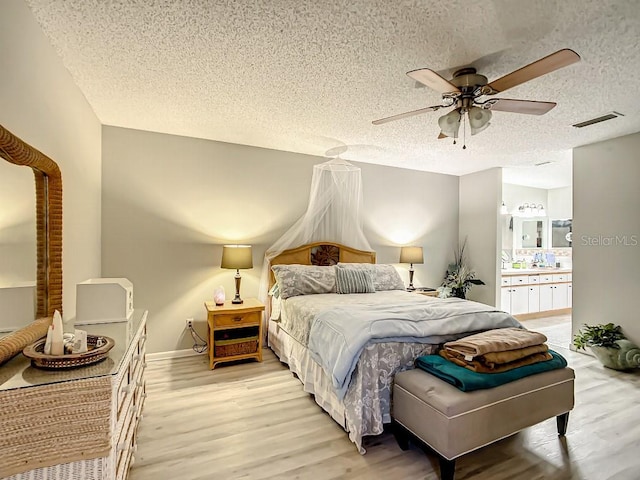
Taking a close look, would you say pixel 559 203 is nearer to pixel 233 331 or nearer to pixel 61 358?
pixel 233 331

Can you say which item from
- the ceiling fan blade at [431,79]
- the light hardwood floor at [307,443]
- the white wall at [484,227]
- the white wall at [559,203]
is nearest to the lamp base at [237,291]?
the light hardwood floor at [307,443]

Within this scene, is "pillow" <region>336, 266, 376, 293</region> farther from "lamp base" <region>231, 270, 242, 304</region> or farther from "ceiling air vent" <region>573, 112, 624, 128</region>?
"ceiling air vent" <region>573, 112, 624, 128</region>

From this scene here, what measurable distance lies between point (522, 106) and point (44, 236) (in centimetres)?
305

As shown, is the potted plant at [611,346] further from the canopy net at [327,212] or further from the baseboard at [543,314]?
the canopy net at [327,212]

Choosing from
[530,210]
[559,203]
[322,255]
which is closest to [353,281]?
[322,255]

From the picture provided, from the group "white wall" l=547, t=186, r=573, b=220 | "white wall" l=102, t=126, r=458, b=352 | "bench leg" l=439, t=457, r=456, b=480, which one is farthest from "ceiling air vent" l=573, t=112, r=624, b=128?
"white wall" l=547, t=186, r=573, b=220

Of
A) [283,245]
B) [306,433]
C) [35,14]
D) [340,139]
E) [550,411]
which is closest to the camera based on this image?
[35,14]

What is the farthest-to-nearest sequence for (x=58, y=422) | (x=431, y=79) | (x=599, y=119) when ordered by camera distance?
1. (x=599, y=119)
2. (x=431, y=79)
3. (x=58, y=422)

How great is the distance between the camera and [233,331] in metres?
3.61

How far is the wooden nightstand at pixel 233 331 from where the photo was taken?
11.1 ft

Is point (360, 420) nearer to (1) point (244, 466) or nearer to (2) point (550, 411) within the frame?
(1) point (244, 466)

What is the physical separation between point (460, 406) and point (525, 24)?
2.11 m

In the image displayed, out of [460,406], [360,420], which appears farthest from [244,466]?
[460,406]

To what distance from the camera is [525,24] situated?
70.9 inches
